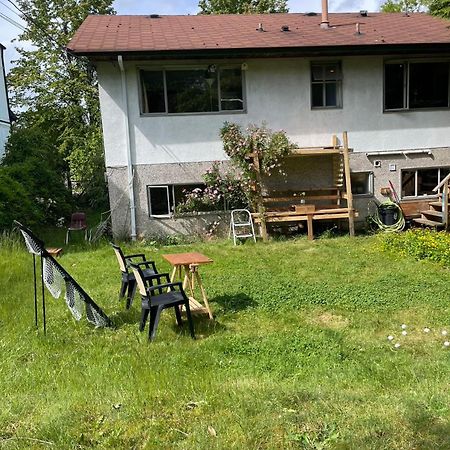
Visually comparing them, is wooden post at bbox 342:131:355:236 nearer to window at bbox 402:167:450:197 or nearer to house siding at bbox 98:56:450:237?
house siding at bbox 98:56:450:237

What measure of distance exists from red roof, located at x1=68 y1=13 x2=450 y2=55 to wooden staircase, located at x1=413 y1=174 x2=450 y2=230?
3.76 metres

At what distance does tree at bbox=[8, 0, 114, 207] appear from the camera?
22.3 metres

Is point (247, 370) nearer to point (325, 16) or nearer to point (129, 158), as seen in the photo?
point (129, 158)

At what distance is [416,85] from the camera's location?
1207 cm

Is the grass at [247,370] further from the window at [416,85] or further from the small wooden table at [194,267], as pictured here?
the window at [416,85]

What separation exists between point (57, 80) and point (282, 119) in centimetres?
1594

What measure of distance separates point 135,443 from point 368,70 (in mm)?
11282

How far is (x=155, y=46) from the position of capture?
10.7 meters

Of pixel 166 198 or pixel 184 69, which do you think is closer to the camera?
pixel 184 69

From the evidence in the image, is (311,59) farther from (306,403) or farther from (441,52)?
(306,403)

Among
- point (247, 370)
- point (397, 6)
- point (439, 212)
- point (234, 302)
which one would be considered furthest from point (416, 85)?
point (397, 6)

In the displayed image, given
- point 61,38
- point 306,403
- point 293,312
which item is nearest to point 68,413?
point 306,403

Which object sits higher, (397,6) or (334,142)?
(397,6)

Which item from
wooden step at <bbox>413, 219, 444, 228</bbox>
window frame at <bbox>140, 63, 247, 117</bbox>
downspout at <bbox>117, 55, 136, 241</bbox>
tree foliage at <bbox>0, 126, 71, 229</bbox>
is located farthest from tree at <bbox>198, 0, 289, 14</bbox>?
wooden step at <bbox>413, 219, 444, 228</bbox>
